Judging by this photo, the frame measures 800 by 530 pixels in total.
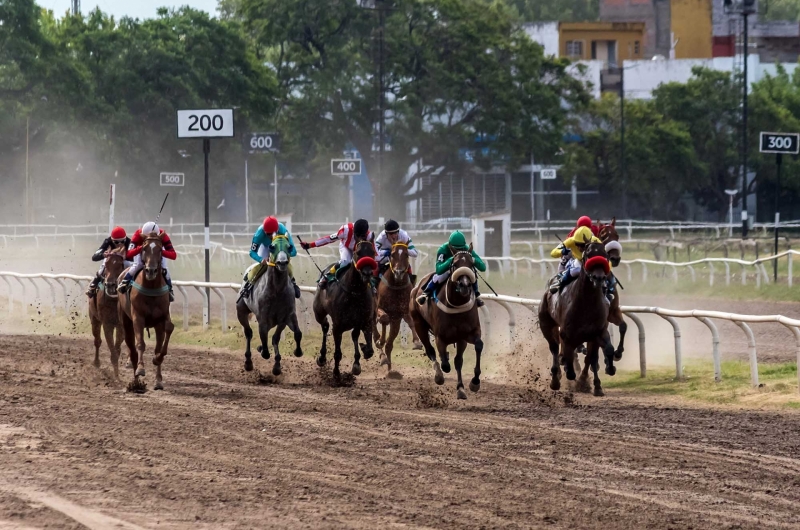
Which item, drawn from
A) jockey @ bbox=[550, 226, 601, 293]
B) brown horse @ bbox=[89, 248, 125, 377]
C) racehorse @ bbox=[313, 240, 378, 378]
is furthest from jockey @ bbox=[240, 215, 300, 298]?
jockey @ bbox=[550, 226, 601, 293]

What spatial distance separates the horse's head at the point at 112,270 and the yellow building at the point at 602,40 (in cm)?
5767

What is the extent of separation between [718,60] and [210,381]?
5386 cm

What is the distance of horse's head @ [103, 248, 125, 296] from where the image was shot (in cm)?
1491

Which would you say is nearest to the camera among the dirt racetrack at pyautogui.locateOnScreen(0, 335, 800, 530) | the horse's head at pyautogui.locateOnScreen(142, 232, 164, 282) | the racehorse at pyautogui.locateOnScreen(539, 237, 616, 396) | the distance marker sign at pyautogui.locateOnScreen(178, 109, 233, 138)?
the dirt racetrack at pyautogui.locateOnScreen(0, 335, 800, 530)

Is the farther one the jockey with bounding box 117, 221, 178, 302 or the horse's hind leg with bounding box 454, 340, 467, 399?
the jockey with bounding box 117, 221, 178, 302

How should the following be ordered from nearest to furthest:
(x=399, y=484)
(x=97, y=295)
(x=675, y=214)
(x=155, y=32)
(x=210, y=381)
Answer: (x=399, y=484)
(x=210, y=381)
(x=97, y=295)
(x=155, y=32)
(x=675, y=214)

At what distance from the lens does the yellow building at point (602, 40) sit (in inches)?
2803

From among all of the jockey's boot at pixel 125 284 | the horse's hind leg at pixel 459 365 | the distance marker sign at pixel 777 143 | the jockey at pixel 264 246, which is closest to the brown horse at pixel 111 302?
the jockey's boot at pixel 125 284

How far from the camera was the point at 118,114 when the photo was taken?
48.9 metres

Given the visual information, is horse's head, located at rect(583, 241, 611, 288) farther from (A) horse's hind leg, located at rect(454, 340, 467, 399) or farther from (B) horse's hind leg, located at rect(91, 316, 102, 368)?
(B) horse's hind leg, located at rect(91, 316, 102, 368)

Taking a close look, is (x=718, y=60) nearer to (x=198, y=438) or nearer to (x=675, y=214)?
(x=675, y=214)

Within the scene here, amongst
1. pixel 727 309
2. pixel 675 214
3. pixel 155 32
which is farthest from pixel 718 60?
pixel 727 309

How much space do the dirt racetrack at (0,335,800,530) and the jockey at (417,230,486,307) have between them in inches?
39.0

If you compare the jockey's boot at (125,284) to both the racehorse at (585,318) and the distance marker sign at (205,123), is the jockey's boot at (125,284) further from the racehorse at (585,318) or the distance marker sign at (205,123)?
the distance marker sign at (205,123)
